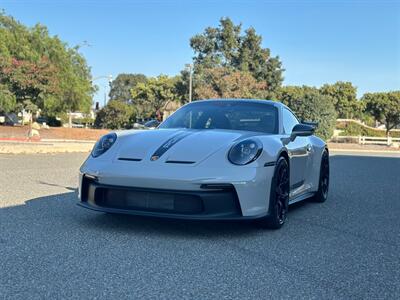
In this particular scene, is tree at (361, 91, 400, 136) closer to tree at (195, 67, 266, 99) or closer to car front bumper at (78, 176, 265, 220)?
tree at (195, 67, 266, 99)

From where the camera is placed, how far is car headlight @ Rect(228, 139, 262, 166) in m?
4.46

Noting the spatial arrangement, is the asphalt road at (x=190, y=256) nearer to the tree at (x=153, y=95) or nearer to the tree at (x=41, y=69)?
the tree at (x=41, y=69)

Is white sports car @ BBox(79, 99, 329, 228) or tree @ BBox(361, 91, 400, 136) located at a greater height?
tree @ BBox(361, 91, 400, 136)

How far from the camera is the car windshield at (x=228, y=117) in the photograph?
5.55 metres

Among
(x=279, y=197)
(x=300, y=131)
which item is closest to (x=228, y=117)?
(x=300, y=131)

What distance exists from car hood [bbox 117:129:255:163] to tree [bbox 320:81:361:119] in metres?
74.3

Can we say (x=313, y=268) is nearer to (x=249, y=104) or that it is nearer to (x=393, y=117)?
(x=249, y=104)

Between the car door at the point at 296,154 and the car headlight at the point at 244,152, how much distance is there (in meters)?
0.84

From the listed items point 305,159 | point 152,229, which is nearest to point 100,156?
point 152,229

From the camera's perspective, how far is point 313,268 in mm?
3676

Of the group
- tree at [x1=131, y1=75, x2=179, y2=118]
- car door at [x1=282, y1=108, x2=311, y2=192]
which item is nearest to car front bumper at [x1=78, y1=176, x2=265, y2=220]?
car door at [x1=282, y1=108, x2=311, y2=192]

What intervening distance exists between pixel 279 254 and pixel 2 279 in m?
2.03

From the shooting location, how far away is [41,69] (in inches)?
1164

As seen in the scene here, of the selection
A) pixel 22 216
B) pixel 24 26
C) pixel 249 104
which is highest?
pixel 24 26
